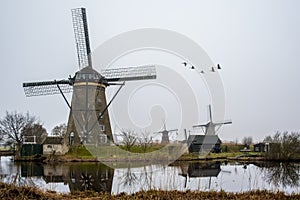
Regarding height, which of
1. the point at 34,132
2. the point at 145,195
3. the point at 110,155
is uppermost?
the point at 34,132

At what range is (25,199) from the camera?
4590 mm

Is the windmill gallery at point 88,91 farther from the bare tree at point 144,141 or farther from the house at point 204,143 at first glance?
the house at point 204,143

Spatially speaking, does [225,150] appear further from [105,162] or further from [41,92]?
[41,92]

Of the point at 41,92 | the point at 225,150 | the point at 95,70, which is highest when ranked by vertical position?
the point at 95,70

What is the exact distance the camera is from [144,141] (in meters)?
22.9

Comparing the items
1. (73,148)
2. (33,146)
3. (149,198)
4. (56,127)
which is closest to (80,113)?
(73,148)

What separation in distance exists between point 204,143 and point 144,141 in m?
11.0

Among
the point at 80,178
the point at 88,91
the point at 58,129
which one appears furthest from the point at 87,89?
the point at 58,129

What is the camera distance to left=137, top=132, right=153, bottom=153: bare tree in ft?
72.9

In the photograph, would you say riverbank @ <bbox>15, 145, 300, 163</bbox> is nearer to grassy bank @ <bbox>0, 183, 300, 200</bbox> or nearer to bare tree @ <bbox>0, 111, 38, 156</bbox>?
bare tree @ <bbox>0, 111, 38, 156</bbox>

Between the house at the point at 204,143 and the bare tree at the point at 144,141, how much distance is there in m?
6.85

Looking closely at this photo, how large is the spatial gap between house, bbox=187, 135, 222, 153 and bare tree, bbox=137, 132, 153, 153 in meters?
6.85

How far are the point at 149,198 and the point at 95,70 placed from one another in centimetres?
1706

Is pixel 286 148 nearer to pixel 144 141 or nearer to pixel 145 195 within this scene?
pixel 144 141
